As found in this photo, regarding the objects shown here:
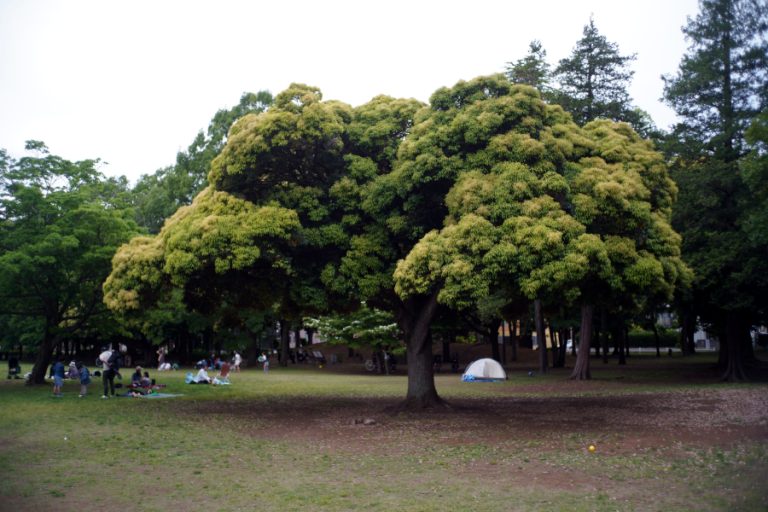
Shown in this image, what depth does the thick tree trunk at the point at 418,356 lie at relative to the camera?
62.8ft

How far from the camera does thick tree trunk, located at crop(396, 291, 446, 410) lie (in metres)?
19.1

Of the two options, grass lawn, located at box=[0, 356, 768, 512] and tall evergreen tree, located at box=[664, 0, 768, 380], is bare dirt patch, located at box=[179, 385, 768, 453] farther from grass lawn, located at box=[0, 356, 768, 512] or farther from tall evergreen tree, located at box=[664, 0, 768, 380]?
tall evergreen tree, located at box=[664, 0, 768, 380]

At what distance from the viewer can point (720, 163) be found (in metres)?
28.0

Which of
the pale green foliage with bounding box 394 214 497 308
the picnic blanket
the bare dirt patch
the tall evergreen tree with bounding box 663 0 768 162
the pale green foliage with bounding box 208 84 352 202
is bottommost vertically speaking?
the bare dirt patch

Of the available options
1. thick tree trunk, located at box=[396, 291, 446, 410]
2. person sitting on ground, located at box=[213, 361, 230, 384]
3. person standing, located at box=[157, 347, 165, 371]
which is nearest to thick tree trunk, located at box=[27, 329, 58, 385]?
person sitting on ground, located at box=[213, 361, 230, 384]

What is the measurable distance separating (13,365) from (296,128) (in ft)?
78.1

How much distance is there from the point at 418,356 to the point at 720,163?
672 inches

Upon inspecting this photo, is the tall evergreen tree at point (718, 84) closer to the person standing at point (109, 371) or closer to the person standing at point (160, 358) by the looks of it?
the person standing at point (109, 371)

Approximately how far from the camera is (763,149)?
2272cm

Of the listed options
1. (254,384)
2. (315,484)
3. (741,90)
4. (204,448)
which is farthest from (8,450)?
(741,90)

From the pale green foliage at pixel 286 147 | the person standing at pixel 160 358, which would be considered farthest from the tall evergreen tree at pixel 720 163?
the person standing at pixel 160 358

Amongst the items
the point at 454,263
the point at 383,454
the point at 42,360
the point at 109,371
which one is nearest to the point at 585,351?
the point at 454,263

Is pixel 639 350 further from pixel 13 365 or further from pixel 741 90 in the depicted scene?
pixel 13 365

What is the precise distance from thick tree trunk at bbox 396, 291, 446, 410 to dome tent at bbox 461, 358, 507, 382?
13899 mm
